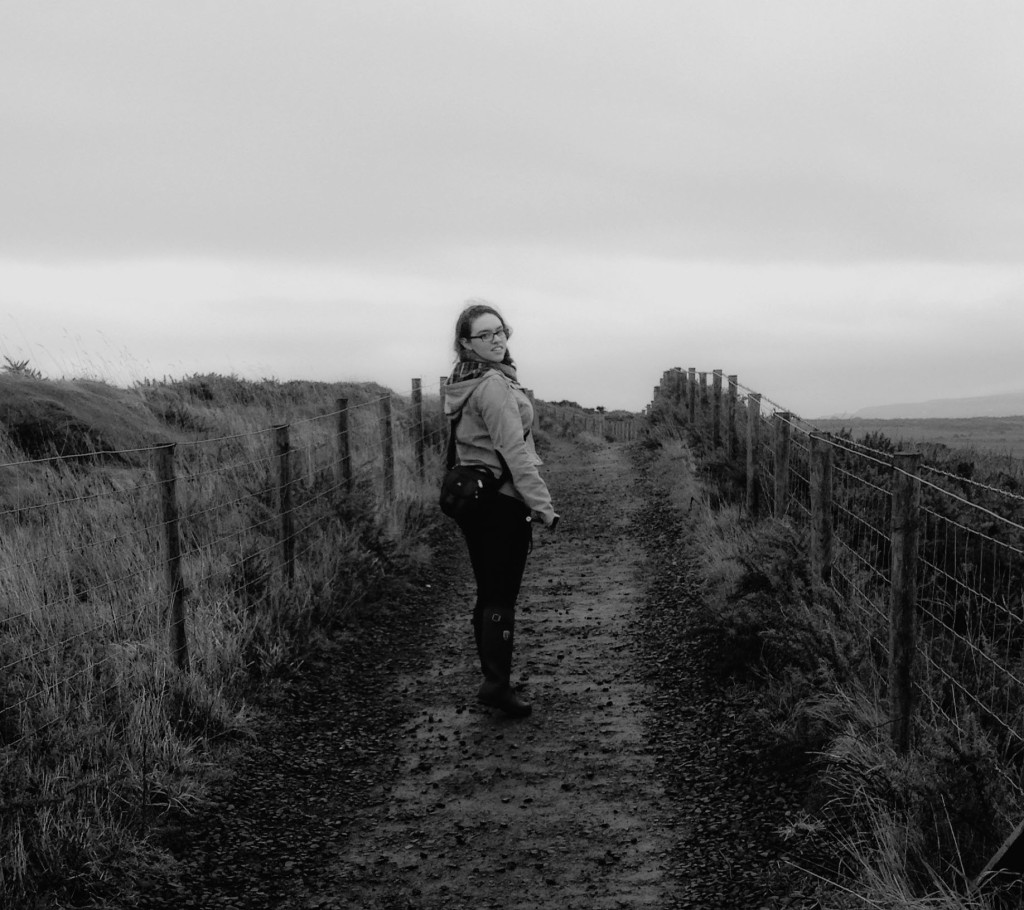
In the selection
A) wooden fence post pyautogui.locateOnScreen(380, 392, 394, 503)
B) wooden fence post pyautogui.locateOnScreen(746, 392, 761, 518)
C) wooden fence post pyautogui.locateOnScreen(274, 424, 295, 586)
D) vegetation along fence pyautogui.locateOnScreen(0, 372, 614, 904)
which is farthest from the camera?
wooden fence post pyautogui.locateOnScreen(380, 392, 394, 503)

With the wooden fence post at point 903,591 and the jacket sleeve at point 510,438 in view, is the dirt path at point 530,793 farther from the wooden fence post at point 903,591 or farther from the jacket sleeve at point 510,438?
the jacket sleeve at point 510,438

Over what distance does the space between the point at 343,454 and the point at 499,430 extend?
424 cm

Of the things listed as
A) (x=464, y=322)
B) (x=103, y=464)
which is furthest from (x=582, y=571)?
(x=103, y=464)

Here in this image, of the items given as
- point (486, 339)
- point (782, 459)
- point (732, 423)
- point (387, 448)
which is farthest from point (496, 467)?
point (732, 423)

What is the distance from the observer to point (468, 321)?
19.8 feet

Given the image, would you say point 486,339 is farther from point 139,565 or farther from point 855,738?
point 139,565

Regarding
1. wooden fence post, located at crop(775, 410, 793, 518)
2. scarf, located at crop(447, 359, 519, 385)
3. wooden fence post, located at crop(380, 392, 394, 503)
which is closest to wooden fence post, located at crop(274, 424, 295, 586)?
scarf, located at crop(447, 359, 519, 385)

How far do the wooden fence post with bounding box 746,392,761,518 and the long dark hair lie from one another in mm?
4914

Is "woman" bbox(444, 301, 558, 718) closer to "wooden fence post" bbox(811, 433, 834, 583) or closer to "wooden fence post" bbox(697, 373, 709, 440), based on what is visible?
"wooden fence post" bbox(811, 433, 834, 583)

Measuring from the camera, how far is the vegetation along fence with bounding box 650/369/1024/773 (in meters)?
4.67

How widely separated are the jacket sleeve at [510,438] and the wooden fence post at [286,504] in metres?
2.46

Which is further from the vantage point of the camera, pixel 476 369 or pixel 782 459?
pixel 782 459

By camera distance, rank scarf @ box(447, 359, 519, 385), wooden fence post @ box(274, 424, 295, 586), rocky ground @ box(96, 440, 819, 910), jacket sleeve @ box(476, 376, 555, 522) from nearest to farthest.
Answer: rocky ground @ box(96, 440, 819, 910) < jacket sleeve @ box(476, 376, 555, 522) < scarf @ box(447, 359, 519, 385) < wooden fence post @ box(274, 424, 295, 586)

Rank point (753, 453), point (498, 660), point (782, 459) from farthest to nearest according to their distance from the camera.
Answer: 1. point (753, 453)
2. point (782, 459)
3. point (498, 660)
